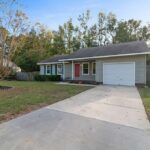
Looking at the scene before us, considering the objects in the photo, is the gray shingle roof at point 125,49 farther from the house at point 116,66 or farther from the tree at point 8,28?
the tree at point 8,28

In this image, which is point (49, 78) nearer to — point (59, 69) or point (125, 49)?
point (59, 69)

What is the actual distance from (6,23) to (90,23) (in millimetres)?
25619

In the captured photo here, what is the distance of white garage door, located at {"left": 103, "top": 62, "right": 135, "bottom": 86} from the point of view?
579 inches

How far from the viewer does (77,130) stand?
175 inches

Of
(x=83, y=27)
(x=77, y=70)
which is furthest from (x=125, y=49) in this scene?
(x=83, y=27)

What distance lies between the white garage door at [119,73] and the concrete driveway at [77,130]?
8627mm

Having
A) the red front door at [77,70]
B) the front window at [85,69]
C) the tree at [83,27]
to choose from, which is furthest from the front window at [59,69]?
the tree at [83,27]

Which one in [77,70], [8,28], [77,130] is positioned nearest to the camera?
[77,130]

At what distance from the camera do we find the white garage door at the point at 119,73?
14719mm

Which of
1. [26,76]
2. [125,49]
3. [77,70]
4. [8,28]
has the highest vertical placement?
[8,28]

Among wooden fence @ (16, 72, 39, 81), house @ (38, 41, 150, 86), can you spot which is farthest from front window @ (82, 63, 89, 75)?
wooden fence @ (16, 72, 39, 81)

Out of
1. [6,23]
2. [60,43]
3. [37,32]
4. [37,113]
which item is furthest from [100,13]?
[37,113]

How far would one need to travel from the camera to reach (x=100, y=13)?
36.5m

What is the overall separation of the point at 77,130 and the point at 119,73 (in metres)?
11.6
